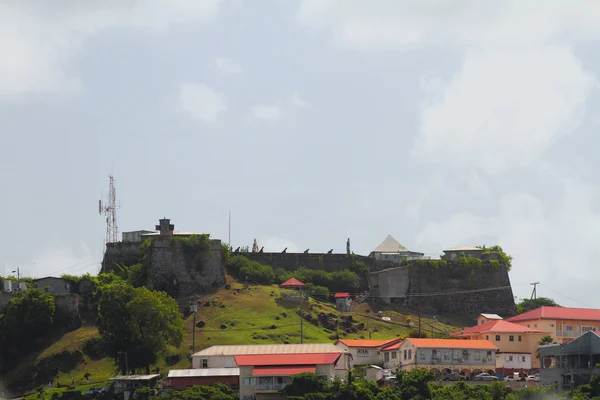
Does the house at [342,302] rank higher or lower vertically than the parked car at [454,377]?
higher

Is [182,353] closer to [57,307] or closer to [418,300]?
[57,307]

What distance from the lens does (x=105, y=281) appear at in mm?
121125

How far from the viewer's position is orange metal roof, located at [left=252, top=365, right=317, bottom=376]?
3666 inches

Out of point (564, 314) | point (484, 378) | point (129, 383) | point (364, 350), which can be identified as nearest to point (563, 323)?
point (564, 314)

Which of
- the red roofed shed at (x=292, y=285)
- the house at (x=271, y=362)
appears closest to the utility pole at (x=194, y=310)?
the house at (x=271, y=362)

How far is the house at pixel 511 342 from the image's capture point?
104300 mm

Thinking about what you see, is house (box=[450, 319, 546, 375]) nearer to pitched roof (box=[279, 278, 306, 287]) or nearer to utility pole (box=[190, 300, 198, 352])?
pitched roof (box=[279, 278, 306, 287])

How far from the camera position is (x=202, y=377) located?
95375 millimetres

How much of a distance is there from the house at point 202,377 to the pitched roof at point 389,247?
4745 cm

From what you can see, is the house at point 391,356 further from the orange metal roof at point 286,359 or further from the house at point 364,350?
the orange metal roof at point 286,359

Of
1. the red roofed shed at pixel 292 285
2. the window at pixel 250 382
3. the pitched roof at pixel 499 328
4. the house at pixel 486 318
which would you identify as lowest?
the window at pixel 250 382

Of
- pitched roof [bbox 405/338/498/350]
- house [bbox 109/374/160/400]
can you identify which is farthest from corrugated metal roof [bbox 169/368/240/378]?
pitched roof [bbox 405/338/498/350]

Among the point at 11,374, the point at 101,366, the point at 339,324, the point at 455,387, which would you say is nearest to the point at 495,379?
the point at 455,387

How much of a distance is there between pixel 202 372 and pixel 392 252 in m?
49.0
